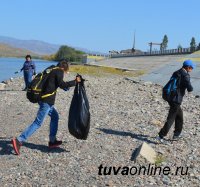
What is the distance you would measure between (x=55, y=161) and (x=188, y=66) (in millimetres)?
3220

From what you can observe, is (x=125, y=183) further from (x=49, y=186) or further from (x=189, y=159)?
(x=189, y=159)

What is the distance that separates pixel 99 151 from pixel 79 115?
0.76m

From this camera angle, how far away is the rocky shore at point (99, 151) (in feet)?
23.4

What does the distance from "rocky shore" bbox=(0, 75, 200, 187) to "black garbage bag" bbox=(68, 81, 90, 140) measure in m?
0.39

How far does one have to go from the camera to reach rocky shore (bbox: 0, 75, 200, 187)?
7146 millimetres

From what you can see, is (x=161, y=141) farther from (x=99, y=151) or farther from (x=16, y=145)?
(x=16, y=145)

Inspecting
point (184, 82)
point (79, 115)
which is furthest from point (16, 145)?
point (184, 82)

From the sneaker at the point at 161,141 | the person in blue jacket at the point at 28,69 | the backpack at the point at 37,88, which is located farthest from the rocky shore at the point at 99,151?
the person in blue jacket at the point at 28,69

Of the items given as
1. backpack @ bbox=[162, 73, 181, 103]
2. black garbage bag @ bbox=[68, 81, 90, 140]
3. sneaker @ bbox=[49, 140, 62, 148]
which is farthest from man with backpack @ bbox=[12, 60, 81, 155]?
backpack @ bbox=[162, 73, 181, 103]

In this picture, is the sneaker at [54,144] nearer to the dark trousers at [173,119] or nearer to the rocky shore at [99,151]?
the rocky shore at [99,151]

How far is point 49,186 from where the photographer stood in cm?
684

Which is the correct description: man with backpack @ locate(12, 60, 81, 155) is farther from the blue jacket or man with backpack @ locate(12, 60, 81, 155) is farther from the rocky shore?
the blue jacket

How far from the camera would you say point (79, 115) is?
852cm

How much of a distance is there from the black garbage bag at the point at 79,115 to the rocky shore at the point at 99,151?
39 centimetres
